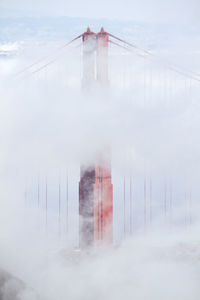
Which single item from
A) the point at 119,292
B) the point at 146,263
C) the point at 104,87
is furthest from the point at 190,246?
the point at 104,87

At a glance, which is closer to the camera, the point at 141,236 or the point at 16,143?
the point at 16,143

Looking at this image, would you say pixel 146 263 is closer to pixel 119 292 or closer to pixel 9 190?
pixel 119 292

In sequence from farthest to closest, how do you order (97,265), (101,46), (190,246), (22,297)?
(190,246), (101,46), (97,265), (22,297)

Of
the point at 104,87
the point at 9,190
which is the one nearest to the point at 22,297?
the point at 9,190

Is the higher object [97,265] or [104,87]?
[104,87]

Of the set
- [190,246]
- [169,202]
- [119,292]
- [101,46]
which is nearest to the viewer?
[119,292]

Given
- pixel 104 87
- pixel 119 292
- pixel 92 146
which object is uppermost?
pixel 104 87
